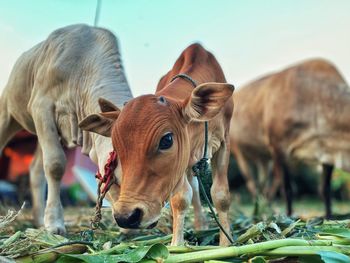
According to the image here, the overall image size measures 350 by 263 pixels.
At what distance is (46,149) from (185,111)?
4.98 ft

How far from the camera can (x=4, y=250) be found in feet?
8.54

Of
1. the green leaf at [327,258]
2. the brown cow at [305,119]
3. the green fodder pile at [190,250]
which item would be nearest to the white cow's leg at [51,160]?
the green fodder pile at [190,250]

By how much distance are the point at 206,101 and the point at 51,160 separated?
5.03ft

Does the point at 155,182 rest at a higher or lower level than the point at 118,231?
higher

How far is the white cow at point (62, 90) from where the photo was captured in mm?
3975

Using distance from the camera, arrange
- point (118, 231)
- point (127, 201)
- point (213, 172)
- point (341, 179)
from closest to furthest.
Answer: point (127, 201) < point (213, 172) < point (118, 231) < point (341, 179)

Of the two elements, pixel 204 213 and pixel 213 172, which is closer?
pixel 213 172

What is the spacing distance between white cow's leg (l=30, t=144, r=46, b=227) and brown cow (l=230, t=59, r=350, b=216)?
416cm

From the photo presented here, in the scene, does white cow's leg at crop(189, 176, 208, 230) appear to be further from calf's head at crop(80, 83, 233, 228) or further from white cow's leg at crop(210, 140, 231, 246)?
calf's head at crop(80, 83, 233, 228)

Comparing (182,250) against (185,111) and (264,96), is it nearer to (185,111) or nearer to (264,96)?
(185,111)

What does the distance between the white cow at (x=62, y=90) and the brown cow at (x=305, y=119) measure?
4737mm

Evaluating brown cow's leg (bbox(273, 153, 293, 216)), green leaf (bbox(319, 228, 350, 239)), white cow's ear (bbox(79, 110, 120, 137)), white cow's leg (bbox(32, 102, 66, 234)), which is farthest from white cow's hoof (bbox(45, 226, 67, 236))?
brown cow's leg (bbox(273, 153, 293, 216))

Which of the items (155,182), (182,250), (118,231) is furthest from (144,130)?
(118,231)

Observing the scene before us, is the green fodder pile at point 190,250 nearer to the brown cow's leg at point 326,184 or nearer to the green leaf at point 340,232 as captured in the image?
the green leaf at point 340,232
